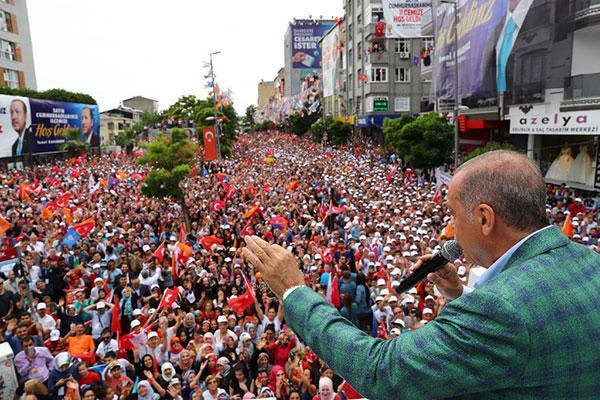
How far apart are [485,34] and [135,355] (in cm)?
2151

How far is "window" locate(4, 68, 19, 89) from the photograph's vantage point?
40709 mm

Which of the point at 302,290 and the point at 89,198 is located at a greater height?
the point at 302,290

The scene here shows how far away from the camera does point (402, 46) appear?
47.3m

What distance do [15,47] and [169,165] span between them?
33.0 m

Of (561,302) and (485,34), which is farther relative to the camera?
(485,34)

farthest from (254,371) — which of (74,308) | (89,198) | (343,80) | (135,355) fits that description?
(343,80)

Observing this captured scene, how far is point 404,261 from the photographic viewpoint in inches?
397

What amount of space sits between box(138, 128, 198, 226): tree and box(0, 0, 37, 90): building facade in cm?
2995

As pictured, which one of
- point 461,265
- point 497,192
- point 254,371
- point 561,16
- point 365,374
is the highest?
point 561,16

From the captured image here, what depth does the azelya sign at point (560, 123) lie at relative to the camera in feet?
54.7

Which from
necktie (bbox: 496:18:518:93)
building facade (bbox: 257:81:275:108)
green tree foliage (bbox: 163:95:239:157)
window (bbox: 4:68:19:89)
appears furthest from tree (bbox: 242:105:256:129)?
necktie (bbox: 496:18:518:93)

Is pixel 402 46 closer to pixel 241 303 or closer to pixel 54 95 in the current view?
pixel 54 95

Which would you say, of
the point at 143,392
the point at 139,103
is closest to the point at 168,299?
the point at 143,392

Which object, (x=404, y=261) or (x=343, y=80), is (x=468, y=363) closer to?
(x=404, y=261)
